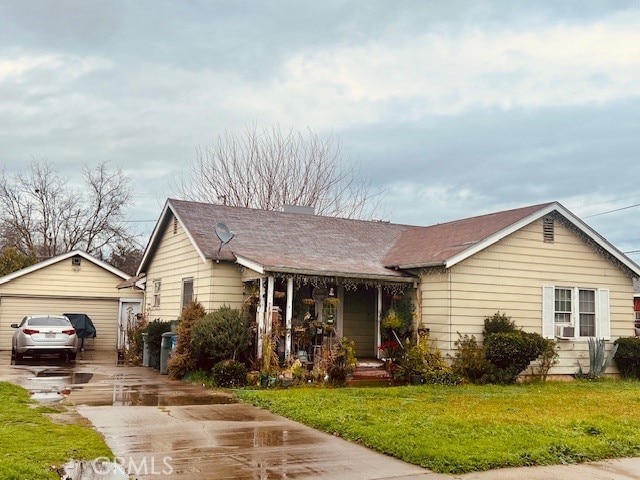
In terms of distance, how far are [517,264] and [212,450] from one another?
1182 cm

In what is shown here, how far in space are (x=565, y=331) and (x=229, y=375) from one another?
9.30m

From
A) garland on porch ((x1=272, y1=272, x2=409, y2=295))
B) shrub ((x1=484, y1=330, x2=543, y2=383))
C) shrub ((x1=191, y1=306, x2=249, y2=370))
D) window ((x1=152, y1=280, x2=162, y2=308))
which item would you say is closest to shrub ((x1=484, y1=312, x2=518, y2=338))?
shrub ((x1=484, y1=330, x2=543, y2=383))

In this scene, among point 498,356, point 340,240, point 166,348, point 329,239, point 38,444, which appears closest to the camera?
point 38,444

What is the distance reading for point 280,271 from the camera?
1522cm

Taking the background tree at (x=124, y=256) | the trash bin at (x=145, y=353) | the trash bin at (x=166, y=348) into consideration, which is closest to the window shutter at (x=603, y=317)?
the trash bin at (x=166, y=348)

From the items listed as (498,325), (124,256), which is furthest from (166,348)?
(124,256)

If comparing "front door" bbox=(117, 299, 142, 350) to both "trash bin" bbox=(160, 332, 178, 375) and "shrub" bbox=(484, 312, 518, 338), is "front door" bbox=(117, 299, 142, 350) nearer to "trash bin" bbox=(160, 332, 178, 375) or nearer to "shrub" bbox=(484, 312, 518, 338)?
"trash bin" bbox=(160, 332, 178, 375)

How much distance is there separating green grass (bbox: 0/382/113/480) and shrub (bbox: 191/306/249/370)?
5065 mm

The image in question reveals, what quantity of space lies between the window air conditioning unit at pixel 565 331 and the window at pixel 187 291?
406 inches

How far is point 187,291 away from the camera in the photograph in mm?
19344

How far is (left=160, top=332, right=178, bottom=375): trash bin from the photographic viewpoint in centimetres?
1772

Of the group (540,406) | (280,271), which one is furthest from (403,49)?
(540,406)

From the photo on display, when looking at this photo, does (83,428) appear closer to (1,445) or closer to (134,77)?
(1,445)

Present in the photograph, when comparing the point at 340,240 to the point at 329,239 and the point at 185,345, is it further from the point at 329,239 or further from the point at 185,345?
the point at 185,345
